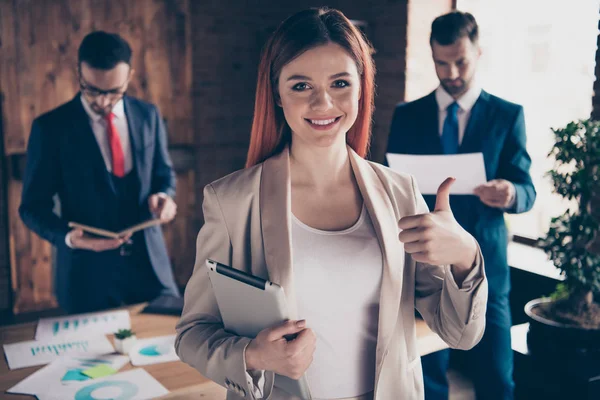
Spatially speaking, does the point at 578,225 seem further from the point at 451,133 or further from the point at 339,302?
the point at 339,302

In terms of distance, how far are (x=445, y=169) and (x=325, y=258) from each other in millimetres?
1277

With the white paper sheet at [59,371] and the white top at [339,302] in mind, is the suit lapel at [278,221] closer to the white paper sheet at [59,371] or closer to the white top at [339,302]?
the white top at [339,302]

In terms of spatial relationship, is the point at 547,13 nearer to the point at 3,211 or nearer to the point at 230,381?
the point at 230,381

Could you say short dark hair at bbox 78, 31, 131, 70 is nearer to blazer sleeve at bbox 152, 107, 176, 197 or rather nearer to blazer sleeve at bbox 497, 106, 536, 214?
blazer sleeve at bbox 152, 107, 176, 197

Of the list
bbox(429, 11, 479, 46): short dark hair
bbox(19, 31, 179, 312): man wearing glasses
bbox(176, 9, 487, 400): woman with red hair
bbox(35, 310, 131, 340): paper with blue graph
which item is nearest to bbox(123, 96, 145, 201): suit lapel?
bbox(19, 31, 179, 312): man wearing glasses

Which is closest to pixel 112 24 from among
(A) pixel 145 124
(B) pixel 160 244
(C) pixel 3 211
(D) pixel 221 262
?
(C) pixel 3 211

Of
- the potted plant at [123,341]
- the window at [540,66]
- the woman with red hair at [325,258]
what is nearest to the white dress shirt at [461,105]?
the window at [540,66]

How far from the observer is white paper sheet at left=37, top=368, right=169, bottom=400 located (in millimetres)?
1752

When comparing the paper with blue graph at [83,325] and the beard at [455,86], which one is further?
the beard at [455,86]

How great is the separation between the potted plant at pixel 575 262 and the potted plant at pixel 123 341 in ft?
5.11

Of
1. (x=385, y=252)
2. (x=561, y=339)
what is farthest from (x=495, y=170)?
(x=385, y=252)

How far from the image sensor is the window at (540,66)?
348cm

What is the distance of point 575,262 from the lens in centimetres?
237

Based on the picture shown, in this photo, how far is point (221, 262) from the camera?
132cm
